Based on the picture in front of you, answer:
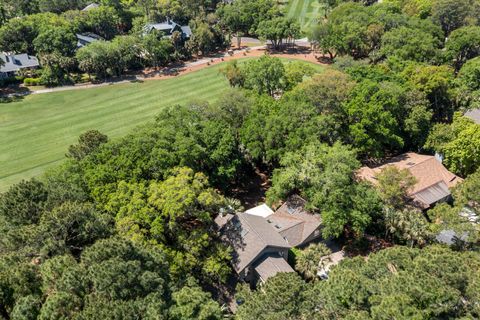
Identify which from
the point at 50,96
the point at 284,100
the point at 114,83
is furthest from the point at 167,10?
the point at 284,100

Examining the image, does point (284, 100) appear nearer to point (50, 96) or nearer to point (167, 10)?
point (50, 96)

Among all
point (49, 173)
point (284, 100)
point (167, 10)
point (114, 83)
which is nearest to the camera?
point (49, 173)

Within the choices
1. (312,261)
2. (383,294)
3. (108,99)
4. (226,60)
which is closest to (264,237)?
(312,261)

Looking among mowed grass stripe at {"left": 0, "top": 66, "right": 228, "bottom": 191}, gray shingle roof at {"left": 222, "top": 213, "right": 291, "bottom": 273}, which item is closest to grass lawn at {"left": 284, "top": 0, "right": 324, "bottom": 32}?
mowed grass stripe at {"left": 0, "top": 66, "right": 228, "bottom": 191}

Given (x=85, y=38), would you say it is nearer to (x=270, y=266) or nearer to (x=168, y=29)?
(x=168, y=29)

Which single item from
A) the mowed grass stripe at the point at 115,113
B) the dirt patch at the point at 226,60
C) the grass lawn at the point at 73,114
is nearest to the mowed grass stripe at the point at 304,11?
the dirt patch at the point at 226,60

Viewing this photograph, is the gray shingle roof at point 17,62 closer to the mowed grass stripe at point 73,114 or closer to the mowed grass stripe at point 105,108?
the mowed grass stripe at point 73,114
